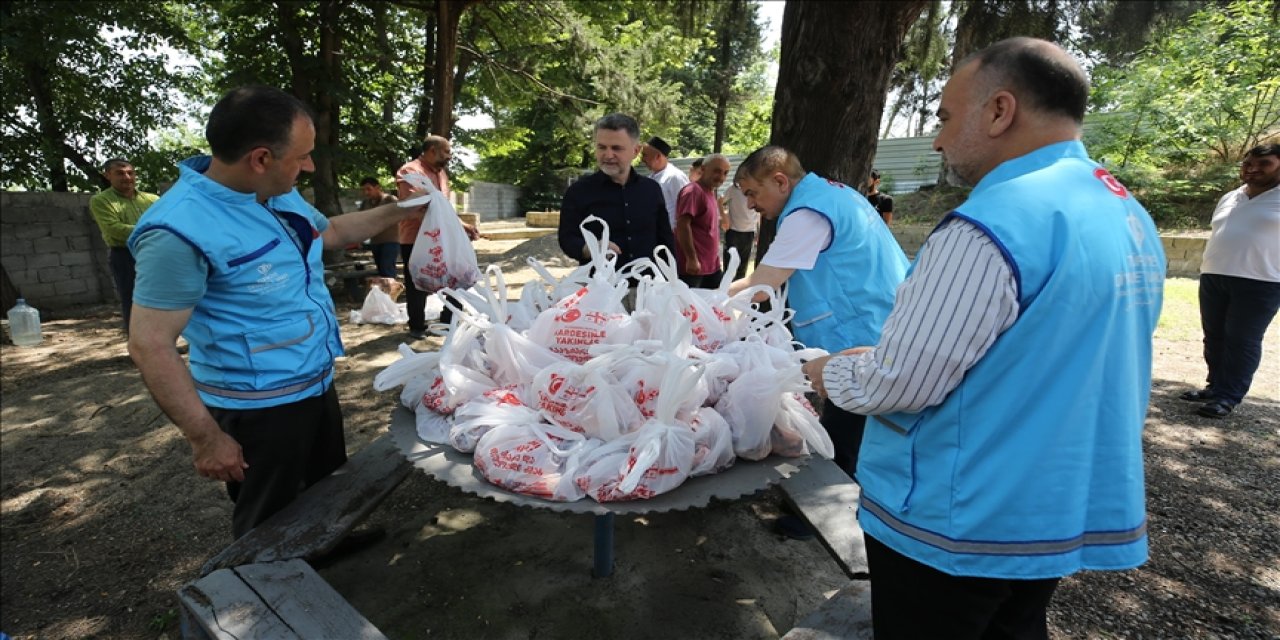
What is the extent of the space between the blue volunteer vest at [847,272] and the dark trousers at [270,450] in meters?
1.96

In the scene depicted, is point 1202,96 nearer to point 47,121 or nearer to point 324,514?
point 324,514

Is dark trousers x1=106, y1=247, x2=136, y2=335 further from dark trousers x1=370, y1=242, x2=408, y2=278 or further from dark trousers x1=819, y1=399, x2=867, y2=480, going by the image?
dark trousers x1=819, y1=399, x2=867, y2=480

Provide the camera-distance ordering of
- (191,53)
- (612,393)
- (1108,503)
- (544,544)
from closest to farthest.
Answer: (1108,503) < (612,393) < (544,544) < (191,53)

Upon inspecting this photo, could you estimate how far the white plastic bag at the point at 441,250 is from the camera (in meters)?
2.77

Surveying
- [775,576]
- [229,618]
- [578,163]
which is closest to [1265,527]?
[775,576]

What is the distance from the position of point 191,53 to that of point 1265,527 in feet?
43.0

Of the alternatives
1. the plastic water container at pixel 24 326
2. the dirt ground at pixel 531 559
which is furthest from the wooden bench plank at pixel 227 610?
the plastic water container at pixel 24 326

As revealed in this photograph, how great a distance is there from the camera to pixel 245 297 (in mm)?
1905

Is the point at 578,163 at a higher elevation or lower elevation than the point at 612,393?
higher

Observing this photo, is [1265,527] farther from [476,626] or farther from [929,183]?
[929,183]

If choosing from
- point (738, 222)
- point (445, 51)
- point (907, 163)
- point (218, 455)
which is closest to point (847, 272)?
point (218, 455)

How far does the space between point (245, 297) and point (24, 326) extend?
24.6 ft

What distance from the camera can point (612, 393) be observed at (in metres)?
1.85

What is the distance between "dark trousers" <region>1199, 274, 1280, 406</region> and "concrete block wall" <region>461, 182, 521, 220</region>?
18.5m
